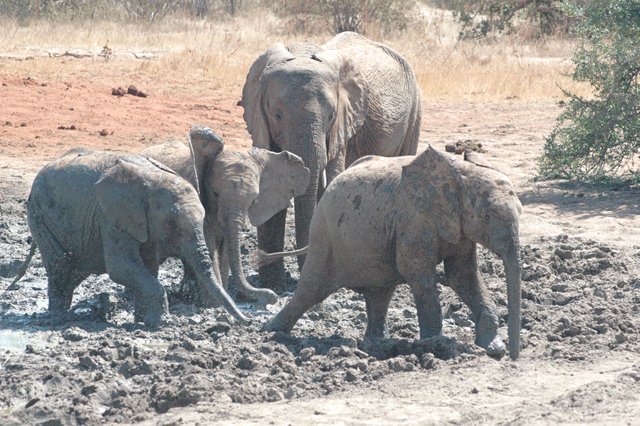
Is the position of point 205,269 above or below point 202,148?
below

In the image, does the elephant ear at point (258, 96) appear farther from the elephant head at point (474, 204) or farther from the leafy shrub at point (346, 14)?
the leafy shrub at point (346, 14)

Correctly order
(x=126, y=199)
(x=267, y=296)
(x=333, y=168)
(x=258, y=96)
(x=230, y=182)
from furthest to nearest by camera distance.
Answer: (x=333, y=168) < (x=258, y=96) < (x=230, y=182) < (x=267, y=296) < (x=126, y=199)

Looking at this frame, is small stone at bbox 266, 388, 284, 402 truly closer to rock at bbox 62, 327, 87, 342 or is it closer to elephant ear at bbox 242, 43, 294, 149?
rock at bbox 62, 327, 87, 342

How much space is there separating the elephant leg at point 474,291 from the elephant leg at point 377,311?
0.45 metres

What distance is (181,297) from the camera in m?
9.07

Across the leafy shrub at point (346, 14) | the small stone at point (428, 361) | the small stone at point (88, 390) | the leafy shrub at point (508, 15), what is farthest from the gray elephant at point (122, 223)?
the leafy shrub at point (346, 14)

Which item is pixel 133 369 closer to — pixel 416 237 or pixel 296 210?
pixel 416 237

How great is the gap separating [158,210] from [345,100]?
93.3 inches

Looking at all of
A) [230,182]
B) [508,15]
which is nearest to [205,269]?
[230,182]

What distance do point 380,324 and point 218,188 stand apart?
1.56 m

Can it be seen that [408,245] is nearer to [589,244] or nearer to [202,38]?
[589,244]

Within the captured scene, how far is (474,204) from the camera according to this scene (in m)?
7.07

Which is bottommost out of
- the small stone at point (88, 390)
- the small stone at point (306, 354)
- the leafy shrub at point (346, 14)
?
the leafy shrub at point (346, 14)

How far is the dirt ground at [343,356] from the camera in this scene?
248 inches
